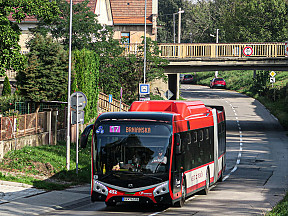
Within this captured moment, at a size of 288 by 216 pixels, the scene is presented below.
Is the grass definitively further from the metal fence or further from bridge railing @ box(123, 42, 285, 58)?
bridge railing @ box(123, 42, 285, 58)

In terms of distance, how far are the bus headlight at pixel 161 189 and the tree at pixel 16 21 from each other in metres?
12.5

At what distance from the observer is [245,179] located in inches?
963

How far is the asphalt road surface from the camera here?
15756 mm

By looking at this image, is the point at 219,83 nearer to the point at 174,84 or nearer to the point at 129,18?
the point at 174,84

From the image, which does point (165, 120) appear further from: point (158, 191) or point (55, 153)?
point (55, 153)

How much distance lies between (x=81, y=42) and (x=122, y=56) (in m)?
5.57

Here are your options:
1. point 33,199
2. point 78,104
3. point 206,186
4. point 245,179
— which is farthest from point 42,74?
point 206,186

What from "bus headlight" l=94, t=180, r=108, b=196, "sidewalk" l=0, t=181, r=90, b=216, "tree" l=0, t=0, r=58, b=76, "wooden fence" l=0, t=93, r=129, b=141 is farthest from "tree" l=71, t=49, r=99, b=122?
"bus headlight" l=94, t=180, r=108, b=196

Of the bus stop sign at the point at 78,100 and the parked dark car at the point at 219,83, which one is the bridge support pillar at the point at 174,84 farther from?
the bus stop sign at the point at 78,100

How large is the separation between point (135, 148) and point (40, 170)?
26.4ft

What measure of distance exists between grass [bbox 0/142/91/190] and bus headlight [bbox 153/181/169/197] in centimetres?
599

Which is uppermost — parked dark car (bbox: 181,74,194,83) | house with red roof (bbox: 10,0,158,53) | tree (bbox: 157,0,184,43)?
tree (bbox: 157,0,184,43)

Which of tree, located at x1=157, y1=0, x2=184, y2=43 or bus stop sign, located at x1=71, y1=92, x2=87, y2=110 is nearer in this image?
bus stop sign, located at x1=71, y1=92, x2=87, y2=110

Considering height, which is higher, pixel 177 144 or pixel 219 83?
pixel 219 83
